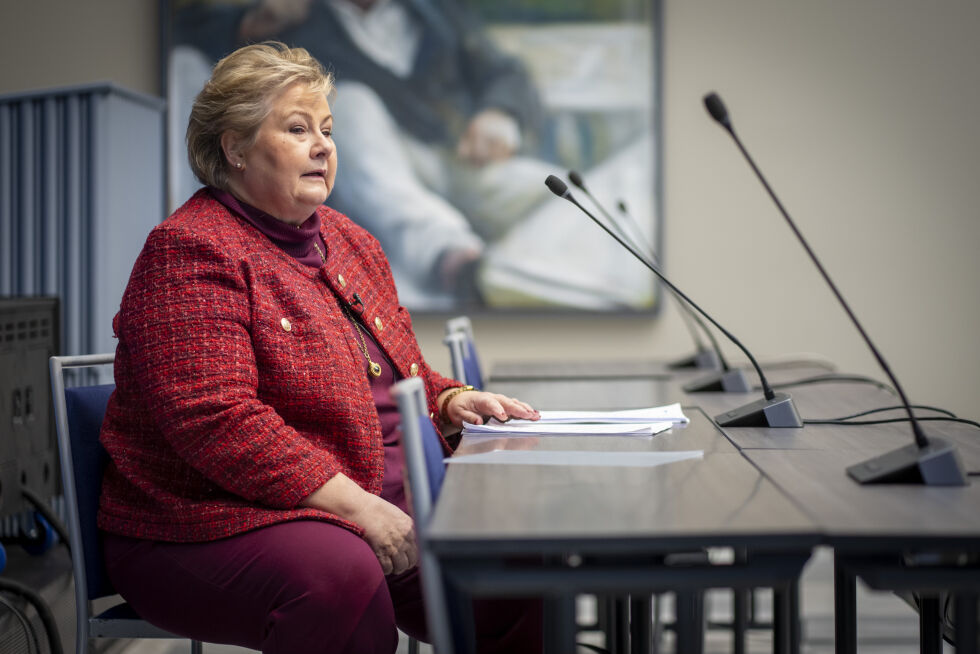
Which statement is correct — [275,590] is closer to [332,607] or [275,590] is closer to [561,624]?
[332,607]

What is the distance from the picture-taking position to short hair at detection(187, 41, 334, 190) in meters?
1.64

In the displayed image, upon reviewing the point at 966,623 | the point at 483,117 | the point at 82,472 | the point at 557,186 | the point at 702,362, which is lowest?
the point at 966,623

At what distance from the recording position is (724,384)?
235 cm

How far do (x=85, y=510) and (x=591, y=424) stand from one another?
85 cm

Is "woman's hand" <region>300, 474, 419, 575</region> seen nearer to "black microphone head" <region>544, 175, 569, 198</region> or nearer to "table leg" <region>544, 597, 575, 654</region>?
"table leg" <region>544, 597, 575, 654</region>

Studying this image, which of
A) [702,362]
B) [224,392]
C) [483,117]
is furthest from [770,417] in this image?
[483,117]

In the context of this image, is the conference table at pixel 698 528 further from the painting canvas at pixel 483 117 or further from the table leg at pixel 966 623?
the painting canvas at pixel 483 117

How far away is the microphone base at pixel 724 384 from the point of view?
7.64 feet

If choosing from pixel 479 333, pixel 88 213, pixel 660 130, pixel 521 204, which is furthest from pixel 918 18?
pixel 88 213

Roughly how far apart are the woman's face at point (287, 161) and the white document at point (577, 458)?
56 cm

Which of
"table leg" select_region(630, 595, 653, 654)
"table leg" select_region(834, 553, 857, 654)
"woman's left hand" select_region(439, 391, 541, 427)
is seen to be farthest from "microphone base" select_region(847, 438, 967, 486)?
"woman's left hand" select_region(439, 391, 541, 427)

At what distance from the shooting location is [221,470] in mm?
1401

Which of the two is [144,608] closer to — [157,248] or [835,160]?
[157,248]

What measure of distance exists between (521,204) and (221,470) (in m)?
2.64
